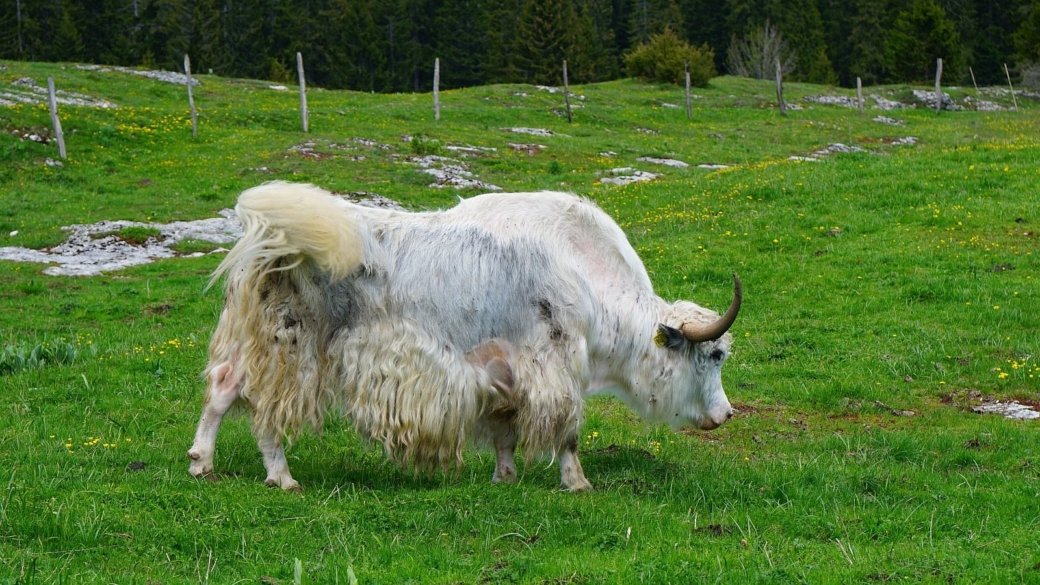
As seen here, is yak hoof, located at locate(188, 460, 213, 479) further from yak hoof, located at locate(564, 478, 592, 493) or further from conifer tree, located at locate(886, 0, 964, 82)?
conifer tree, located at locate(886, 0, 964, 82)

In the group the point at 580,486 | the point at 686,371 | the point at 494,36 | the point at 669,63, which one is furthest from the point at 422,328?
the point at 494,36

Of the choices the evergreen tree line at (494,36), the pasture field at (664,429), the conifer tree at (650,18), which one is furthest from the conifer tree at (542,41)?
the pasture field at (664,429)

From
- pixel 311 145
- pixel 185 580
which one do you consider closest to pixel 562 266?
pixel 185 580

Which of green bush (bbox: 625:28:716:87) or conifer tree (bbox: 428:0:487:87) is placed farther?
conifer tree (bbox: 428:0:487:87)

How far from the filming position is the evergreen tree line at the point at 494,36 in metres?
66.2

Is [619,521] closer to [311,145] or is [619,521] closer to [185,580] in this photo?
[185,580]

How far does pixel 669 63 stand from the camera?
175 feet

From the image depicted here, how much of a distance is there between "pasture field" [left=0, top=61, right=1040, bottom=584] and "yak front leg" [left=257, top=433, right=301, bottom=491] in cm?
15

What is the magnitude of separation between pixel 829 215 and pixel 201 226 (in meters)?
12.1

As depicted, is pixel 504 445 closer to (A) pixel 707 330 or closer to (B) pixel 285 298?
(A) pixel 707 330

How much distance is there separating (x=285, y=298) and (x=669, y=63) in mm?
48679

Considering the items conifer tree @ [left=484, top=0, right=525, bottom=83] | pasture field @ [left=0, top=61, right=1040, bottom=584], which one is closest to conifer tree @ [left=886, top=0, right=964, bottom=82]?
conifer tree @ [left=484, top=0, right=525, bottom=83]

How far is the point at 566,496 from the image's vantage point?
663cm

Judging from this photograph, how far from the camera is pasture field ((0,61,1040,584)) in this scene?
5.21 metres
